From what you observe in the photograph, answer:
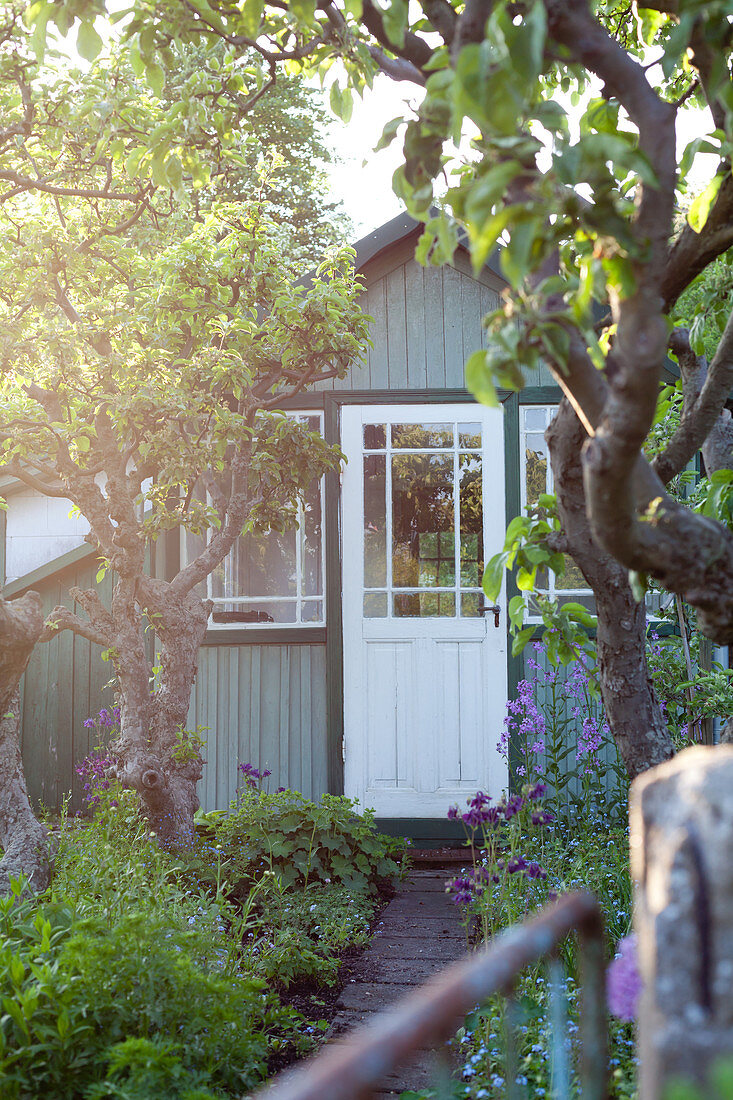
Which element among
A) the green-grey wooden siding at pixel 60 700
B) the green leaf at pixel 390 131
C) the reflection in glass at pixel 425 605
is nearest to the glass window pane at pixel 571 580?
the reflection in glass at pixel 425 605

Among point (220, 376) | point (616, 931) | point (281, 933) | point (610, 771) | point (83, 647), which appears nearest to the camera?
point (616, 931)

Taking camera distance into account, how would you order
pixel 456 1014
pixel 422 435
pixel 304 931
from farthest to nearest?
1. pixel 422 435
2. pixel 304 931
3. pixel 456 1014

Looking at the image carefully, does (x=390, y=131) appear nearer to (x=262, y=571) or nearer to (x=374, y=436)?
(x=374, y=436)

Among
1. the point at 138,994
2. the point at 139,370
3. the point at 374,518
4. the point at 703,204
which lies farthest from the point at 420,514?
the point at 703,204

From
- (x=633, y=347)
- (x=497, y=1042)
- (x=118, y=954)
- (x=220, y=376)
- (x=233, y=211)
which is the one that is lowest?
(x=497, y=1042)

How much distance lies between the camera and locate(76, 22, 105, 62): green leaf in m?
1.85

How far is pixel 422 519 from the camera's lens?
597 cm

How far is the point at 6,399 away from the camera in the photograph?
492 cm

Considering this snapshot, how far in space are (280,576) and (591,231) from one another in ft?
16.4

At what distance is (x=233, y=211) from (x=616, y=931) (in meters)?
3.69

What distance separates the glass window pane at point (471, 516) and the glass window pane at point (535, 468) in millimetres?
331

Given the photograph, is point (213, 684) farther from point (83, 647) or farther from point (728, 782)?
point (728, 782)

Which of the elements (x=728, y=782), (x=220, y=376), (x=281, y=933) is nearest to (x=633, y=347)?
(x=728, y=782)

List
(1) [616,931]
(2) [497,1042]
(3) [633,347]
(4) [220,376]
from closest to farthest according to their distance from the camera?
(3) [633,347] < (2) [497,1042] < (1) [616,931] < (4) [220,376]
